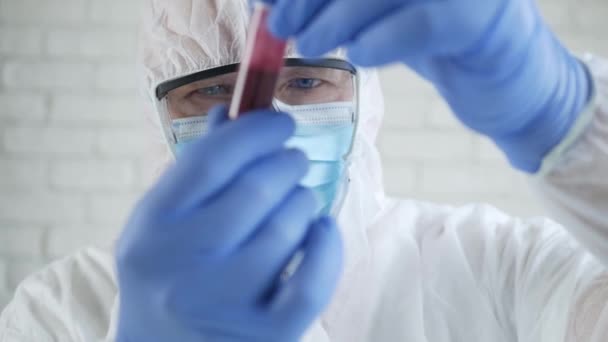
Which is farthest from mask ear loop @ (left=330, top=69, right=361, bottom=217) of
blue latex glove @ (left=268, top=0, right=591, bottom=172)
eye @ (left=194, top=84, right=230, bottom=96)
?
blue latex glove @ (left=268, top=0, right=591, bottom=172)

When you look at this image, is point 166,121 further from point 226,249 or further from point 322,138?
point 226,249

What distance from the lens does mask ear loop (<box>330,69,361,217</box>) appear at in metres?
1.03

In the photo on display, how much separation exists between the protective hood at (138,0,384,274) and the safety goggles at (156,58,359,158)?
0.06ft

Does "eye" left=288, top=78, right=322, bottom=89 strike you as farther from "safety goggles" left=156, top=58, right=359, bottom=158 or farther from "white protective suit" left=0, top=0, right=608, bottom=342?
"white protective suit" left=0, top=0, right=608, bottom=342

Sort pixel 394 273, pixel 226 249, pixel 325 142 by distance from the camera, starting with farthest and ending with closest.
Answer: pixel 394 273, pixel 325 142, pixel 226 249

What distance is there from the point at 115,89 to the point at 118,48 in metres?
0.14

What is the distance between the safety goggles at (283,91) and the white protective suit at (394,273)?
0.09ft

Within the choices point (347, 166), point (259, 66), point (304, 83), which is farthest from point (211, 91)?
point (259, 66)

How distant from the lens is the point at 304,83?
1045 mm

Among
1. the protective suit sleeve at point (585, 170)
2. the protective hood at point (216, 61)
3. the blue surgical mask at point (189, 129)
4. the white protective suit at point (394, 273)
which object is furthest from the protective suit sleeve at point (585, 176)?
the blue surgical mask at point (189, 129)

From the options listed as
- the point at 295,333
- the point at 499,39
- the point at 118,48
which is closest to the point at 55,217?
the point at 118,48

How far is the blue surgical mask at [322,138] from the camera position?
941 mm

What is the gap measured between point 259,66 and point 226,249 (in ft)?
0.61

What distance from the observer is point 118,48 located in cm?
199
